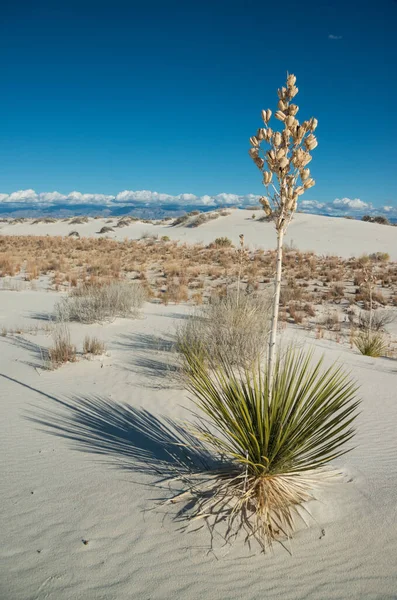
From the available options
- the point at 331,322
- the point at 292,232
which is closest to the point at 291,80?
the point at 331,322

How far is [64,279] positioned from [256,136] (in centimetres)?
1377

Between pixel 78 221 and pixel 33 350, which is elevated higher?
pixel 78 221

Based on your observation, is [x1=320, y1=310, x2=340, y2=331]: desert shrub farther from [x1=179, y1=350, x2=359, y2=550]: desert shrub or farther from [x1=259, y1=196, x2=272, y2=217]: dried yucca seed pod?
[x1=259, y1=196, x2=272, y2=217]: dried yucca seed pod

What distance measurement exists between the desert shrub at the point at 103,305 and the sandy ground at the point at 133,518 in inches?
139

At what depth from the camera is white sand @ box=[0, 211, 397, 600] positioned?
6.79ft

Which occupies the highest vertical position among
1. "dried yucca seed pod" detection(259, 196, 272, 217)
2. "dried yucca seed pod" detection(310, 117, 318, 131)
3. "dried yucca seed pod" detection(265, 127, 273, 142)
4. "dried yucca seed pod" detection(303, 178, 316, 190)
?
"dried yucca seed pod" detection(310, 117, 318, 131)

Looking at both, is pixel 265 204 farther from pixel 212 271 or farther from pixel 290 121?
pixel 212 271

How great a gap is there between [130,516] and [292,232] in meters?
31.2

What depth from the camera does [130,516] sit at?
2.59 m

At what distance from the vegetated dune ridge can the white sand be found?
2117 cm

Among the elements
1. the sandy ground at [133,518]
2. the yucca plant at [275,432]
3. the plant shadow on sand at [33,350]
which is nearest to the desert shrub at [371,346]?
the sandy ground at [133,518]

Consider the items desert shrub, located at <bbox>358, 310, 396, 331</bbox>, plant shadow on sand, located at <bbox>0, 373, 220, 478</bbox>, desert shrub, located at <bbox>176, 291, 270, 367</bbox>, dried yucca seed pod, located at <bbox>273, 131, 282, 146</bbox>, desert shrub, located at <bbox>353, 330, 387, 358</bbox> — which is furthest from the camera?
desert shrub, located at <bbox>358, 310, 396, 331</bbox>

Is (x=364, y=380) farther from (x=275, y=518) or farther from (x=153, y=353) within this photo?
(x=275, y=518)

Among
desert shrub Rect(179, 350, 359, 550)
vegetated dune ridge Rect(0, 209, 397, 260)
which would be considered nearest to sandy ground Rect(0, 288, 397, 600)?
desert shrub Rect(179, 350, 359, 550)
